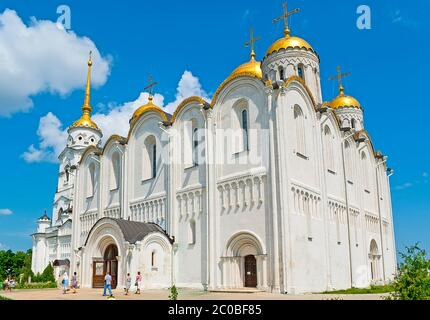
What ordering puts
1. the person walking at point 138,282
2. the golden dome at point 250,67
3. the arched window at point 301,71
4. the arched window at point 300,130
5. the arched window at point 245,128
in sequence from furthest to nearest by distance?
the golden dome at point 250,67 < the arched window at point 301,71 < the arched window at point 300,130 < the arched window at point 245,128 < the person walking at point 138,282

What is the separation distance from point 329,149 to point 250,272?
955cm

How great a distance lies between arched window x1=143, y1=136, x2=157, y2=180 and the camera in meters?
28.8

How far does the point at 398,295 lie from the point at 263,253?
35.1 feet

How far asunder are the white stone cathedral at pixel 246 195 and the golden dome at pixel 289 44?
0.26 ft

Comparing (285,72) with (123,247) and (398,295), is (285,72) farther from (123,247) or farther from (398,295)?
(398,295)

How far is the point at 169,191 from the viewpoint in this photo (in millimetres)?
26062

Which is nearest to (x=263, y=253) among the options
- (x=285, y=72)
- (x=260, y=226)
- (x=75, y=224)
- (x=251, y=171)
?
(x=260, y=226)

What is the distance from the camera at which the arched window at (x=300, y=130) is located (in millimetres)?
23766

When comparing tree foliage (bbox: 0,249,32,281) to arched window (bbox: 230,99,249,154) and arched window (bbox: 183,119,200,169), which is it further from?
arched window (bbox: 230,99,249,154)

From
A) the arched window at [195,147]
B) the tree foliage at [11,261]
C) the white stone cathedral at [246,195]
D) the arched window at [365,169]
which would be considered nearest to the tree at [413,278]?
the white stone cathedral at [246,195]

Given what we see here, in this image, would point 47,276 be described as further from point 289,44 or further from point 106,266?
point 289,44

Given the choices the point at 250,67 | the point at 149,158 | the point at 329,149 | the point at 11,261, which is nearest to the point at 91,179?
the point at 149,158

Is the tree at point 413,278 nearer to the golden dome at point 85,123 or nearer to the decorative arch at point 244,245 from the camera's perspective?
the decorative arch at point 244,245

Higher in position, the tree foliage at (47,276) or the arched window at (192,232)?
the arched window at (192,232)
